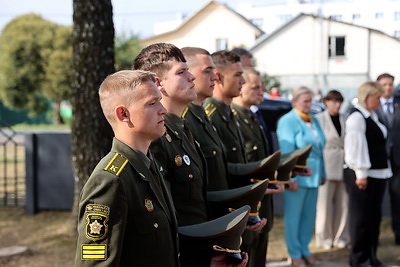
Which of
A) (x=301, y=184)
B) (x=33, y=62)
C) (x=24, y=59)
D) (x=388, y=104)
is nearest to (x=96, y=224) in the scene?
(x=301, y=184)

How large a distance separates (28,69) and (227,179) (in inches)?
1220

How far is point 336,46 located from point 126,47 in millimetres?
12146

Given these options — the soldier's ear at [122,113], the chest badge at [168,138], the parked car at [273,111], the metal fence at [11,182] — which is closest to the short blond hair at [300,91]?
the parked car at [273,111]

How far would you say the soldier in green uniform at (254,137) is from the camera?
458 centimetres

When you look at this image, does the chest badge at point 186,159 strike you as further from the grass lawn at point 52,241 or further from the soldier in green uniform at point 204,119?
the grass lawn at point 52,241

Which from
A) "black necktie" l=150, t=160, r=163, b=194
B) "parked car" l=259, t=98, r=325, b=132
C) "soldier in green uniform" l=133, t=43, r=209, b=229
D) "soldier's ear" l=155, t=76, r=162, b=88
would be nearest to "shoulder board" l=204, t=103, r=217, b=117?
"soldier in green uniform" l=133, t=43, r=209, b=229

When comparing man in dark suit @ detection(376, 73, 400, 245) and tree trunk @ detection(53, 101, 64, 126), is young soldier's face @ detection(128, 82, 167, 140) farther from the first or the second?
tree trunk @ detection(53, 101, 64, 126)

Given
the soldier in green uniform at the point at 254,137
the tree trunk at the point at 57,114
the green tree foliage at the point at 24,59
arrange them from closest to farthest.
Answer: the soldier in green uniform at the point at 254,137 → the green tree foliage at the point at 24,59 → the tree trunk at the point at 57,114

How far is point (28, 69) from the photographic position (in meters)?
32.7

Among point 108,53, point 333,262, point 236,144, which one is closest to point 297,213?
point 333,262

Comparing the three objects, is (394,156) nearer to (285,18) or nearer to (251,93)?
(251,93)

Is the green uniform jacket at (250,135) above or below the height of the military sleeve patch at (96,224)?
above

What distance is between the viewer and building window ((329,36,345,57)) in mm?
29587

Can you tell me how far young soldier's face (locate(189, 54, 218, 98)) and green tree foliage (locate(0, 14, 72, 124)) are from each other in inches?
1153
